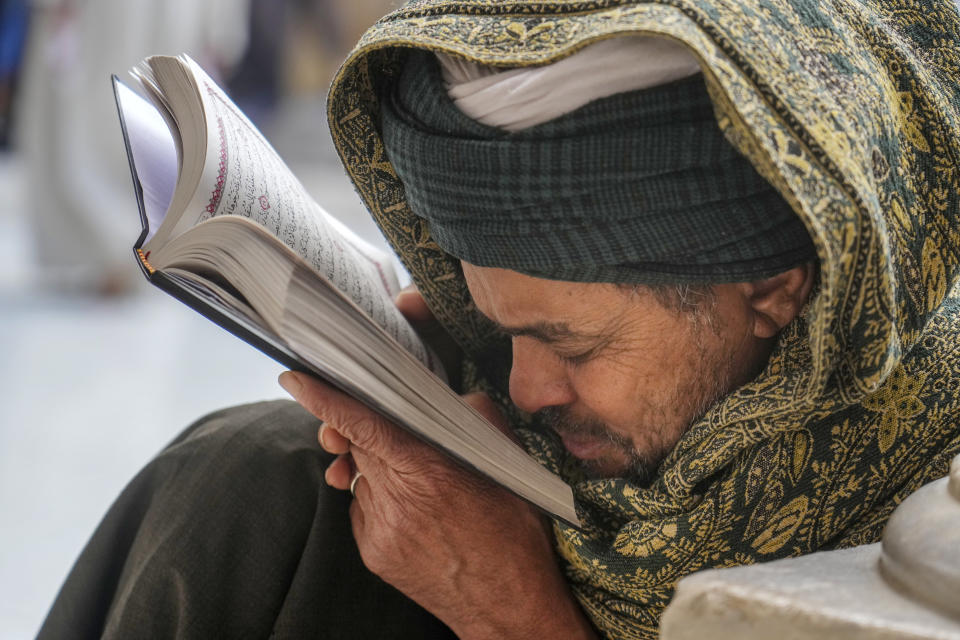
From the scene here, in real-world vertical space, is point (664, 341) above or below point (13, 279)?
above

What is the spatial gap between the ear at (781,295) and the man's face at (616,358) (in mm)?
20

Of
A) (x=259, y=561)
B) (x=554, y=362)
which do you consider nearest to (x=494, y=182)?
(x=554, y=362)

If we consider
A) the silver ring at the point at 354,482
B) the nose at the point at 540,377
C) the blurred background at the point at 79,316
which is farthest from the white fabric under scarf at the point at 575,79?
the blurred background at the point at 79,316

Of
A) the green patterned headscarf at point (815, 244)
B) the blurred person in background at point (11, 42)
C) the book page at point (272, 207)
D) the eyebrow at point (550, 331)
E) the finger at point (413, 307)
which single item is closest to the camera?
the green patterned headscarf at point (815, 244)

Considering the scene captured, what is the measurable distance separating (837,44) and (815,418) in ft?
1.12

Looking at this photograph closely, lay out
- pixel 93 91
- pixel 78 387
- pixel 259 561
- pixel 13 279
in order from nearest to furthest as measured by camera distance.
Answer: pixel 259 561
pixel 78 387
pixel 93 91
pixel 13 279

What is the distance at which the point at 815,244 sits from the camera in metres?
0.83

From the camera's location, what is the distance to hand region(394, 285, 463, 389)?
131 centimetres

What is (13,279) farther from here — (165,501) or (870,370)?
(870,370)

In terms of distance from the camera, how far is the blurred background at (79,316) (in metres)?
2.68

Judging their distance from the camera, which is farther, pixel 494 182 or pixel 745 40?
pixel 494 182

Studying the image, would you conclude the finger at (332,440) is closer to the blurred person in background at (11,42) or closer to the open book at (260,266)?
the open book at (260,266)

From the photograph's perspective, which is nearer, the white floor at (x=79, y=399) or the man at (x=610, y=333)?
the man at (x=610, y=333)

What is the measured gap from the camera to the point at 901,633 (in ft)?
1.65
